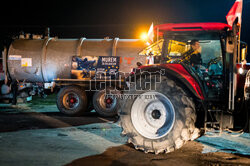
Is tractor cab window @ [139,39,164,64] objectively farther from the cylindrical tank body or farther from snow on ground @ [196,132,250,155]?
the cylindrical tank body

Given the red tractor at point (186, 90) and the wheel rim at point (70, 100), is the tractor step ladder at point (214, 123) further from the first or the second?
the wheel rim at point (70, 100)

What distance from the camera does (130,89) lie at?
16.5 ft

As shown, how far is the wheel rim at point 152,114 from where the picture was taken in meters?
4.88

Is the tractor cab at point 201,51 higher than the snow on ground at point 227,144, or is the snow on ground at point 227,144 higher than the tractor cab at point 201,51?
the tractor cab at point 201,51

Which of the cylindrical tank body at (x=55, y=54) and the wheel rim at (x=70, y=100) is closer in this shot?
the wheel rim at (x=70, y=100)

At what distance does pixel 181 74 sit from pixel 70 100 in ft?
22.6

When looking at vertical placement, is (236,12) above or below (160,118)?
above

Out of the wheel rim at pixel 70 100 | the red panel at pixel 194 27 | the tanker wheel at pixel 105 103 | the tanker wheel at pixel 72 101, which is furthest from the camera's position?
the wheel rim at pixel 70 100

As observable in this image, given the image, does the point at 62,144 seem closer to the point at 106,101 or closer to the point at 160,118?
the point at 160,118

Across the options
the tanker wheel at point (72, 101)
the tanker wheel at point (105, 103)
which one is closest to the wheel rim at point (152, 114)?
the tanker wheel at point (105, 103)

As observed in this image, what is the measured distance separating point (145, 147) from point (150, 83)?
124 cm

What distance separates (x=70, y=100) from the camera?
34.7ft

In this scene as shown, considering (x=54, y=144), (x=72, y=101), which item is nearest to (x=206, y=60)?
(x=54, y=144)

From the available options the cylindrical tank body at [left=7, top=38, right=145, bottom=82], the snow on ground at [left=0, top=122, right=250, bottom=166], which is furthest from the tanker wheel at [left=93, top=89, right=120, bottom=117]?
the snow on ground at [left=0, top=122, right=250, bottom=166]
